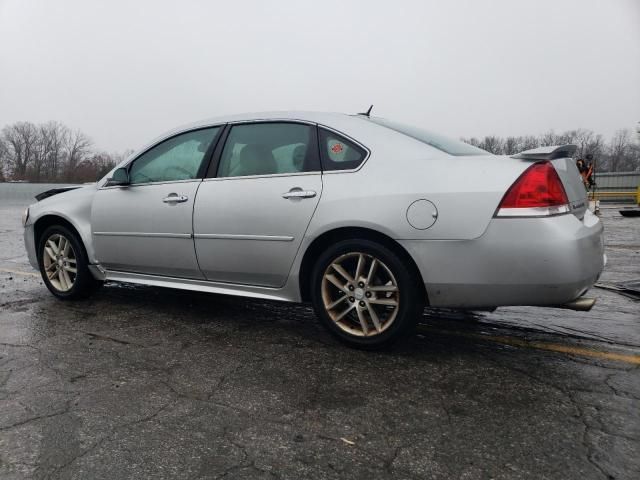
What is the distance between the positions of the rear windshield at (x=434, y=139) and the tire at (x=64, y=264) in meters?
2.80

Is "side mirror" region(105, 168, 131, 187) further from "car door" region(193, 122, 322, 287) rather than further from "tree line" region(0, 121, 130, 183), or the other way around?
"tree line" region(0, 121, 130, 183)

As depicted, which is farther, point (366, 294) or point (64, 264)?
point (64, 264)

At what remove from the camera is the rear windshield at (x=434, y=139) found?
3.22 metres

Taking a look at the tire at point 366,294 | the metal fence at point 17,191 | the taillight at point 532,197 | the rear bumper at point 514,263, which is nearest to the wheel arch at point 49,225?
the tire at point 366,294

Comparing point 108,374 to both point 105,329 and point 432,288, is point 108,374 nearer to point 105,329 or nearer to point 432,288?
point 105,329

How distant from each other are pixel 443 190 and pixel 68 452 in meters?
2.16

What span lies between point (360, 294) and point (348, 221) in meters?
0.45

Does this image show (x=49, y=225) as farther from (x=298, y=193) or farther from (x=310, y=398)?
(x=310, y=398)

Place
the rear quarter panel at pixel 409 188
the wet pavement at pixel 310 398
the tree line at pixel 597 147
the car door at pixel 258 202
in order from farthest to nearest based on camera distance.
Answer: the tree line at pixel 597 147
the car door at pixel 258 202
the rear quarter panel at pixel 409 188
the wet pavement at pixel 310 398

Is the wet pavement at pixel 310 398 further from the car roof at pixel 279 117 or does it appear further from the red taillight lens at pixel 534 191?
the car roof at pixel 279 117

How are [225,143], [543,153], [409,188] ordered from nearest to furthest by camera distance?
[543,153], [409,188], [225,143]

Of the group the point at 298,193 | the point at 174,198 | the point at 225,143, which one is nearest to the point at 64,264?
the point at 174,198

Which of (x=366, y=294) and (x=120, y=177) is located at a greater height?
(x=120, y=177)

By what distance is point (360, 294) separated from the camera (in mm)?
3119
